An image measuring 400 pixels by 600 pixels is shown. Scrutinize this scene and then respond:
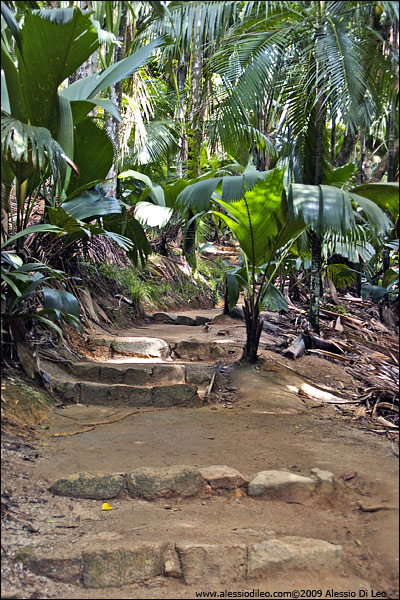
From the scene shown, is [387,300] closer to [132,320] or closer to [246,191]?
[132,320]

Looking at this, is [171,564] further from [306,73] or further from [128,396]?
[306,73]

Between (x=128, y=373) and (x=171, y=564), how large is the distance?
2.45m

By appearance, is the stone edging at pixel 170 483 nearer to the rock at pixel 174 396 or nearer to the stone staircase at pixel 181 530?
the stone staircase at pixel 181 530

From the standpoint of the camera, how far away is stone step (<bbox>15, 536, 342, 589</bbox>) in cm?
230

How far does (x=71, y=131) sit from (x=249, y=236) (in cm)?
169

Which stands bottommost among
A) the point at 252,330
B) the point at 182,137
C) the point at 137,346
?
the point at 137,346

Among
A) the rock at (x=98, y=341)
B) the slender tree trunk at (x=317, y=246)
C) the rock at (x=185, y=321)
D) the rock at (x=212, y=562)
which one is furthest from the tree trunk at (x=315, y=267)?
the rock at (x=212, y=562)

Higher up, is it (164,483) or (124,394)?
(164,483)

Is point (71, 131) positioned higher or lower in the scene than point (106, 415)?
higher

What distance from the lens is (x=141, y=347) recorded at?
18.4 feet

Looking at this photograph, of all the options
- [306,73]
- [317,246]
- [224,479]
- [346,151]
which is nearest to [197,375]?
[317,246]

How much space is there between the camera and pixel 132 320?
7.18m

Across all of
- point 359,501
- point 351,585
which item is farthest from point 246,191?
point 351,585

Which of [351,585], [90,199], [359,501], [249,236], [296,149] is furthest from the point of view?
[296,149]
